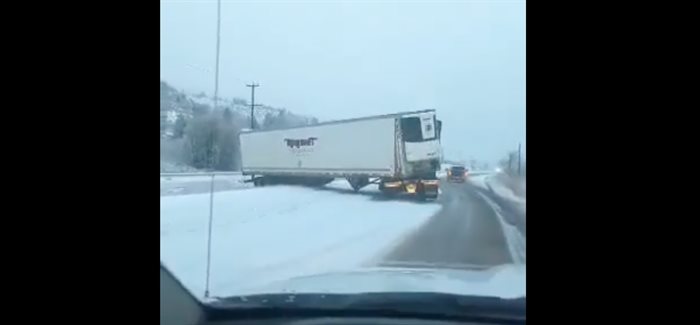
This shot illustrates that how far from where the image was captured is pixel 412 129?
12.4ft

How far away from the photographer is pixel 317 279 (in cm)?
360

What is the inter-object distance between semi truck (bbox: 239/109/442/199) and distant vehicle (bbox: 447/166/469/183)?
8 cm

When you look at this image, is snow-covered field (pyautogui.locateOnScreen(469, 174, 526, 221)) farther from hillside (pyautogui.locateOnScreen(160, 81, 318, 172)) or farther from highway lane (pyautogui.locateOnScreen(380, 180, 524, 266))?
hillside (pyautogui.locateOnScreen(160, 81, 318, 172))

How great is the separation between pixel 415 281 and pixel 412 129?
0.71 meters

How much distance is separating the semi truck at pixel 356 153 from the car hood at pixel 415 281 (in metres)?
0.47

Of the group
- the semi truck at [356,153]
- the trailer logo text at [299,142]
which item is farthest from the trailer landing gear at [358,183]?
A: the trailer logo text at [299,142]

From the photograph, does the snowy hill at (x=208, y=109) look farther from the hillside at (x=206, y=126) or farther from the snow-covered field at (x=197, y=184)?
the snow-covered field at (x=197, y=184)

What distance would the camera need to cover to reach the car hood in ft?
11.3

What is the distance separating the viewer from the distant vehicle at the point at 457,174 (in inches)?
150

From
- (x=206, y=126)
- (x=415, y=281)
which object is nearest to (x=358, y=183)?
(x=415, y=281)

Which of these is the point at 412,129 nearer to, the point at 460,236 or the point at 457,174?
the point at 457,174
